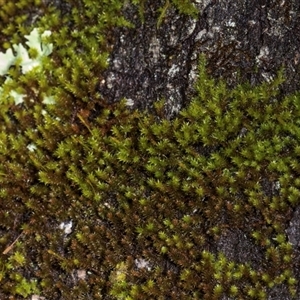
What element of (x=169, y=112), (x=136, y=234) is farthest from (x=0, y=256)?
(x=169, y=112)

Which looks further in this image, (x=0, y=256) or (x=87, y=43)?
(x=87, y=43)

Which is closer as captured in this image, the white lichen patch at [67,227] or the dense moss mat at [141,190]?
the dense moss mat at [141,190]

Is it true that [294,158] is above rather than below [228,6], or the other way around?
below

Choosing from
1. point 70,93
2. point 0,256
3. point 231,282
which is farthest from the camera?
point 70,93

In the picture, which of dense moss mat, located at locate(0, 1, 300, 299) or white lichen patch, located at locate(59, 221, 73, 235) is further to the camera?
white lichen patch, located at locate(59, 221, 73, 235)

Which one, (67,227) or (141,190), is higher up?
(141,190)

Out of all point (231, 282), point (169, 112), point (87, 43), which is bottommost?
point (231, 282)

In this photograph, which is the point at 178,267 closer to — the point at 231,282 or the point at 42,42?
the point at 231,282

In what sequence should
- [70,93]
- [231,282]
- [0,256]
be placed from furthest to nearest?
1. [70,93]
2. [0,256]
3. [231,282]
